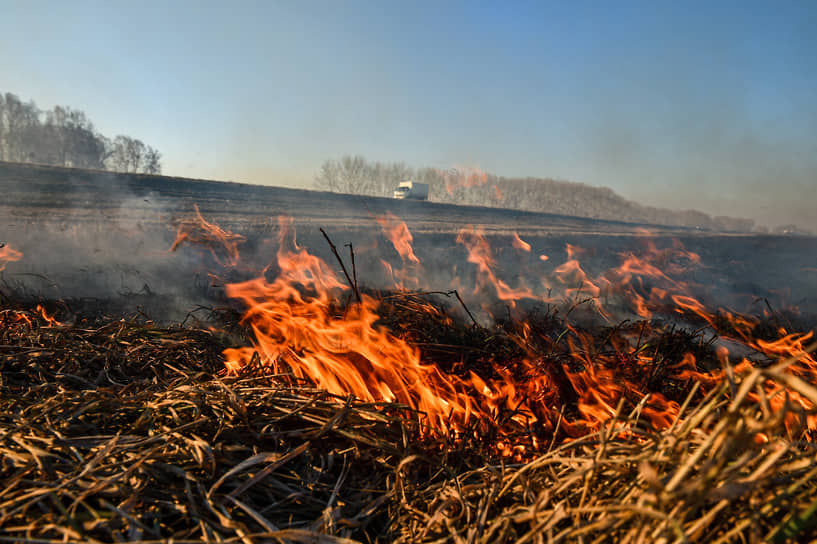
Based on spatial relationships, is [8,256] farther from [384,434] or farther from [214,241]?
[384,434]

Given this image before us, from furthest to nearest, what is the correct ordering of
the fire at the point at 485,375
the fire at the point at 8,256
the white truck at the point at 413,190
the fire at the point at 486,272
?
1. the white truck at the point at 413,190
2. the fire at the point at 486,272
3. the fire at the point at 8,256
4. the fire at the point at 485,375

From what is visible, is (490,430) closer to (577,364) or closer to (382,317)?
(577,364)

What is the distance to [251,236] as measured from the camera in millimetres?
10234

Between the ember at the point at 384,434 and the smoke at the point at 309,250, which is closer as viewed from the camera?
the ember at the point at 384,434

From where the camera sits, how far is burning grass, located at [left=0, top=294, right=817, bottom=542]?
2.47 ft

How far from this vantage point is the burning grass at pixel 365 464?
2.47ft

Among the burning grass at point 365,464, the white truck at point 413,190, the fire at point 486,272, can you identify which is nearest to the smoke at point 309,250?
the fire at point 486,272

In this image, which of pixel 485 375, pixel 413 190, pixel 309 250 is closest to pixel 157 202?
pixel 309 250

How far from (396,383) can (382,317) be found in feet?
1.66

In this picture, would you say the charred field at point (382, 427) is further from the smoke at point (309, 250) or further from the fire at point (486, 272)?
the fire at point (486, 272)

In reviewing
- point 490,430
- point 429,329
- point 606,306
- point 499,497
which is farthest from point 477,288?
point 499,497

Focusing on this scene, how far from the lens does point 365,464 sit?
1.38m

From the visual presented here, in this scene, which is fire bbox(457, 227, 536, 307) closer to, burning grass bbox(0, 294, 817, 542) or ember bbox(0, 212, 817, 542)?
ember bbox(0, 212, 817, 542)

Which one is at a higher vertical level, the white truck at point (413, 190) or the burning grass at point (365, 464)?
the white truck at point (413, 190)
